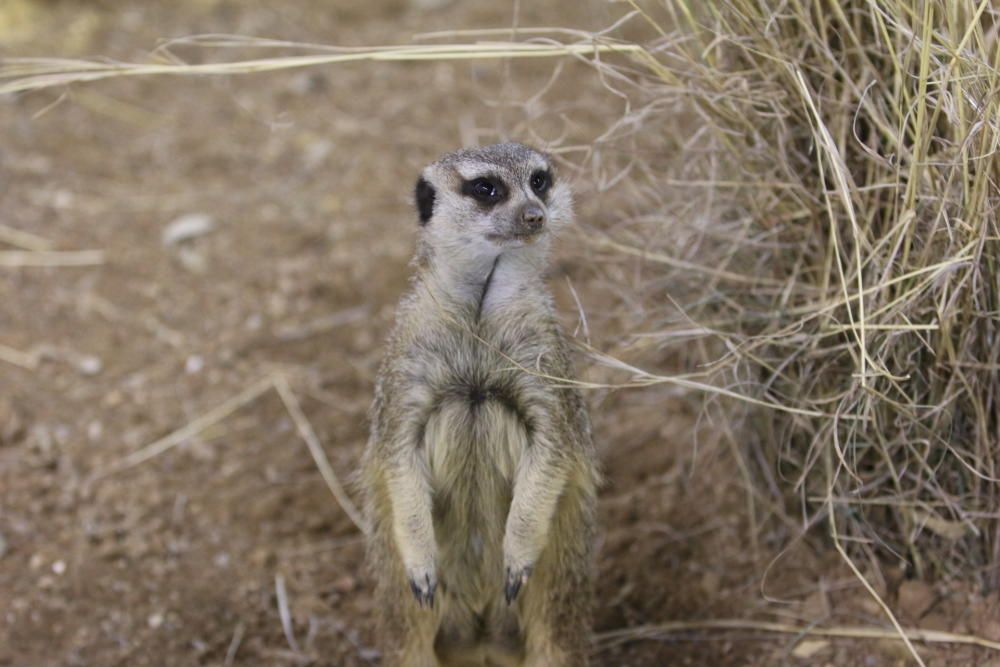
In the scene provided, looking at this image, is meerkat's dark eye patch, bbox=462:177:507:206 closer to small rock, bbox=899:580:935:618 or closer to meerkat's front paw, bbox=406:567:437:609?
meerkat's front paw, bbox=406:567:437:609

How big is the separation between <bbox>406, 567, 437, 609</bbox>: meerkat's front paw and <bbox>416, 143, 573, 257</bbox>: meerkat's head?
0.72 m

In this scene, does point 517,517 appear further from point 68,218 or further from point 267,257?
point 68,218

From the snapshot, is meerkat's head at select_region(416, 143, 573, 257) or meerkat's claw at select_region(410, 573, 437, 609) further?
meerkat's claw at select_region(410, 573, 437, 609)

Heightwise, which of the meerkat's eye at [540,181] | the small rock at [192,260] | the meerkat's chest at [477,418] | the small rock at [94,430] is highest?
the meerkat's eye at [540,181]

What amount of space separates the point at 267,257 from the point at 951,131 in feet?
8.80

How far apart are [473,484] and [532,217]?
2.23 feet

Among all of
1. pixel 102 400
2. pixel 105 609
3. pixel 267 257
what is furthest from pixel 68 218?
pixel 105 609

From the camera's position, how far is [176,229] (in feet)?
15.4

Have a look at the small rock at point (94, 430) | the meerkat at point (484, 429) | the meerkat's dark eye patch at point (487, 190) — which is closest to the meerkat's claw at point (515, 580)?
the meerkat at point (484, 429)

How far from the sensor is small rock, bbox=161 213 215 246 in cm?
466

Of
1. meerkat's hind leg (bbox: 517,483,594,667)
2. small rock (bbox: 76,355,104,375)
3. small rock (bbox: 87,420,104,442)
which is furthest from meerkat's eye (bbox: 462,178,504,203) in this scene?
small rock (bbox: 76,355,104,375)

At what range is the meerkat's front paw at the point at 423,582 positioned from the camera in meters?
2.70

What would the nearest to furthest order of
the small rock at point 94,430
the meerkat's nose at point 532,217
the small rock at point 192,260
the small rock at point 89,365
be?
the meerkat's nose at point 532,217, the small rock at point 94,430, the small rock at point 89,365, the small rock at point 192,260

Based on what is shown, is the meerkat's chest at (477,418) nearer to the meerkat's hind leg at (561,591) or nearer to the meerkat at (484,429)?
the meerkat at (484,429)
